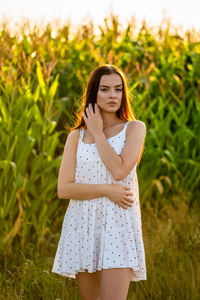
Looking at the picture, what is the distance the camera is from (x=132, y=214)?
258cm

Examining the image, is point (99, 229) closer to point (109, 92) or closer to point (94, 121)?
point (94, 121)

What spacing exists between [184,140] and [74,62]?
64.3 inches

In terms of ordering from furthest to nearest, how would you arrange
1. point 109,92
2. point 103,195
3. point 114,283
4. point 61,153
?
point 61,153 → point 109,92 → point 103,195 → point 114,283

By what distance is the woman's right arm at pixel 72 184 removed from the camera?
2523 mm

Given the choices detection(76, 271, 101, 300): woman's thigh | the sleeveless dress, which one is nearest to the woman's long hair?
the sleeveless dress

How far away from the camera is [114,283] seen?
7.95 ft

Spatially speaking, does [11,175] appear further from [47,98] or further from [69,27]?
[69,27]

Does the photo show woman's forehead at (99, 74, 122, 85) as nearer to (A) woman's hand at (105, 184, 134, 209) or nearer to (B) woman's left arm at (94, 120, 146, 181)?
(B) woman's left arm at (94, 120, 146, 181)

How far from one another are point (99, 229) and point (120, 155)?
1.23 ft

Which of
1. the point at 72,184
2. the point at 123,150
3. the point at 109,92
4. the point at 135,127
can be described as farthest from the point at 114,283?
the point at 109,92

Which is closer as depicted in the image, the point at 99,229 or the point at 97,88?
the point at 99,229

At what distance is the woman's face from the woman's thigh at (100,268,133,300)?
792mm

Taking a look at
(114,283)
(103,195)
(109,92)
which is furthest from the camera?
(109,92)

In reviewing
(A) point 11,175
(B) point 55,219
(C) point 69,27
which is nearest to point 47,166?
(A) point 11,175
